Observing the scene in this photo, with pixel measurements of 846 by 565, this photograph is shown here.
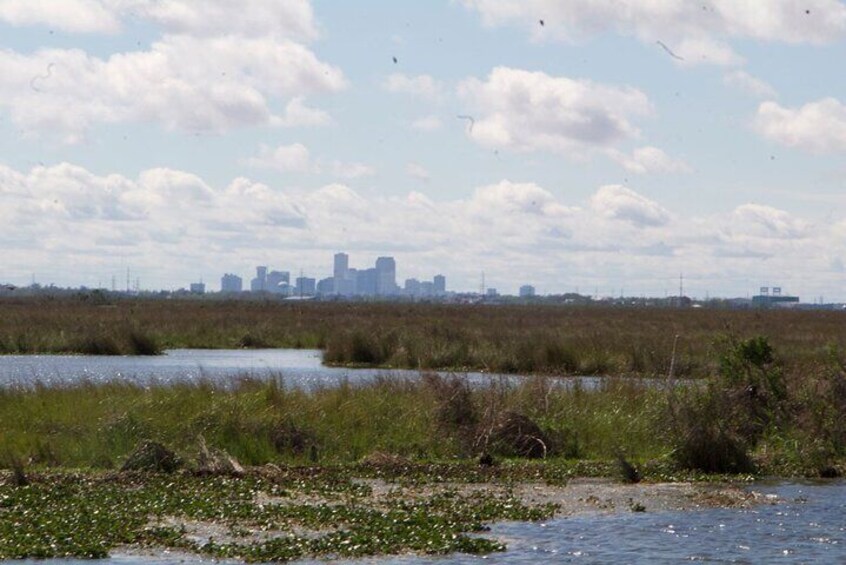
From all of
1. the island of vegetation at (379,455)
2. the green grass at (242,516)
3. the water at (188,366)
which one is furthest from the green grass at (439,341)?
the green grass at (242,516)

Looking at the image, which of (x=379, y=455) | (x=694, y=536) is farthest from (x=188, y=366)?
(x=694, y=536)

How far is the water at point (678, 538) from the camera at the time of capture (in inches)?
672

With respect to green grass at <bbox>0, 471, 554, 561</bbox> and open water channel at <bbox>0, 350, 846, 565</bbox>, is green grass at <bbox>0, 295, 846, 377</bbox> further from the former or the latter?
green grass at <bbox>0, 471, 554, 561</bbox>

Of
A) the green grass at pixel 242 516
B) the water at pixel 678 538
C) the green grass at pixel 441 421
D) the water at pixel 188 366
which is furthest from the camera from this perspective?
the water at pixel 188 366

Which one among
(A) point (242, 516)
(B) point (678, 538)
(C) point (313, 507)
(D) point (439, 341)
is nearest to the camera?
(B) point (678, 538)

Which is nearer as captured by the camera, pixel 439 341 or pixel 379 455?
pixel 379 455

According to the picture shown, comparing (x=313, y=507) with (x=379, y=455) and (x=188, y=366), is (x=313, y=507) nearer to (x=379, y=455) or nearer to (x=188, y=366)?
(x=379, y=455)

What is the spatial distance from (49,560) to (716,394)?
549 inches

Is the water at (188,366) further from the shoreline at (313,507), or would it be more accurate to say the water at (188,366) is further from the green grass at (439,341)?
the shoreline at (313,507)

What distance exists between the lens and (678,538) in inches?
730

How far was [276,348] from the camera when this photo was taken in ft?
228

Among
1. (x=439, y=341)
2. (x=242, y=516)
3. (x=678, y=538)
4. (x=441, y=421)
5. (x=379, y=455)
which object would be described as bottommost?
(x=678, y=538)

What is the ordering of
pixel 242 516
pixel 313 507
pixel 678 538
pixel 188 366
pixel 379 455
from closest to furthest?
pixel 678 538, pixel 242 516, pixel 313 507, pixel 379 455, pixel 188 366

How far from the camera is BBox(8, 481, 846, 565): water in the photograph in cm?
1706
